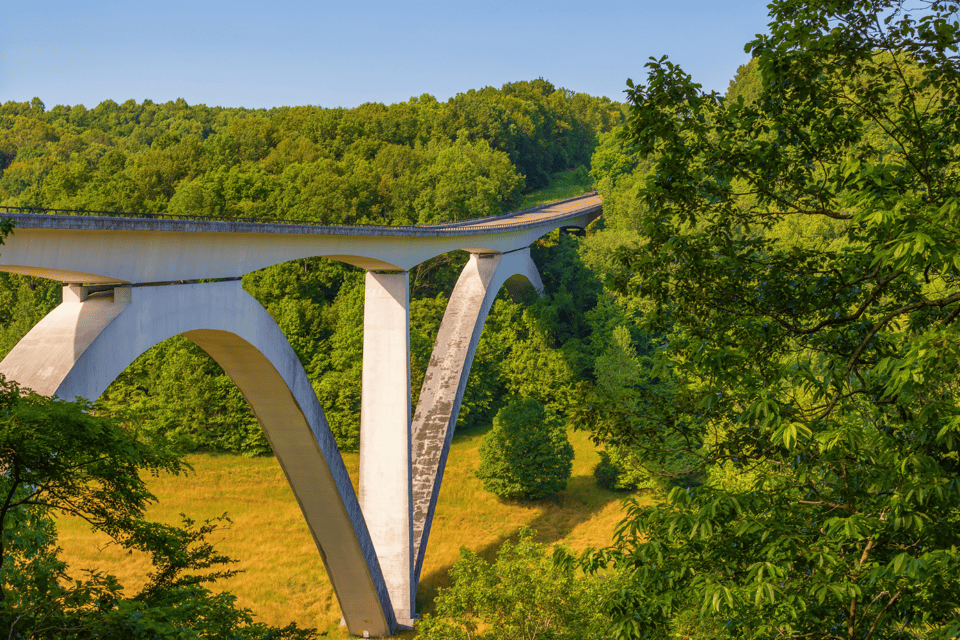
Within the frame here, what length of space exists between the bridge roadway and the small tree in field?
19.4 feet

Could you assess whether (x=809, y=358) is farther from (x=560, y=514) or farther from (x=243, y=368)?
A: (x=560, y=514)

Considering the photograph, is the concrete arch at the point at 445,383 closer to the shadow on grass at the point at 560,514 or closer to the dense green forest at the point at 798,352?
the shadow on grass at the point at 560,514

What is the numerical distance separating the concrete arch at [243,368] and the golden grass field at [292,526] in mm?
3102

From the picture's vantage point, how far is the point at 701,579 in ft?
18.9

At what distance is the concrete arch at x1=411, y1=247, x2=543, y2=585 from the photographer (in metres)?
26.0

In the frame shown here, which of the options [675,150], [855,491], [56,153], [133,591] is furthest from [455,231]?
[56,153]

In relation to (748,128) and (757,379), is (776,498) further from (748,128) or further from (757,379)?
(748,128)

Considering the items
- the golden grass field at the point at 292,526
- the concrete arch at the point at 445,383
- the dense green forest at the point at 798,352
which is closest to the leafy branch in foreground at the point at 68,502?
the dense green forest at the point at 798,352

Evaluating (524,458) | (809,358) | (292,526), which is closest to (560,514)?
(524,458)

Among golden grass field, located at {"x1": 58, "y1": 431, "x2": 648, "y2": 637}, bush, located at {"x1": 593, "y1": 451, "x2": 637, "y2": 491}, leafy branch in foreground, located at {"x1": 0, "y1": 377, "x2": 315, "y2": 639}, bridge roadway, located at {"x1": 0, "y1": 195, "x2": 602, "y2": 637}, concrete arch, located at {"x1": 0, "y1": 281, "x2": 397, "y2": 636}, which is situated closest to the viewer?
leafy branch in foreground, located at {"x1": 0, "y1": 377, "x2": 315, "y2": 639}

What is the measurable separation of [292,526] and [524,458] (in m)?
10.9

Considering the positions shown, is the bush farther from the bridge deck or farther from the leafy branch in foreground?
the leafy branch in foreground

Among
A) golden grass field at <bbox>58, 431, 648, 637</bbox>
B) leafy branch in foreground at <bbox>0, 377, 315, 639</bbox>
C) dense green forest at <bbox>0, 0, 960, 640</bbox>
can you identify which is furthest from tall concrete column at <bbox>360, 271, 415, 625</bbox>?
leafy branch in foreground at <bbox>0, 377, 315, 639</bbox>

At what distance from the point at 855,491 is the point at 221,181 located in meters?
49.7
